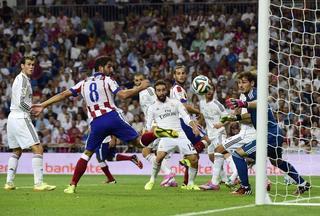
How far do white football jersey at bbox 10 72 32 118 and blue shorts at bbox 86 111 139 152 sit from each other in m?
1.41

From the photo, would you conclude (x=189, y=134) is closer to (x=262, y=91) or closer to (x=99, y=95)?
(x=99, y=95)

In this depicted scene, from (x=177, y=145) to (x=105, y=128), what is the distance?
2.06 metres

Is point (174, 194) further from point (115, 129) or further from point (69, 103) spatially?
point (69, 103)

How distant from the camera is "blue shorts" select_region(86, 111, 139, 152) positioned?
15836 mm

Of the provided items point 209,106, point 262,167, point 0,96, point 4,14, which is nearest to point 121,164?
point 0,96

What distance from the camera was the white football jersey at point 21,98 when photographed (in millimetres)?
16500

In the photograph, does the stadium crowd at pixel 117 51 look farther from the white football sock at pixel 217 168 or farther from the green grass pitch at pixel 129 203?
the green grass pitch at pixel 129 203

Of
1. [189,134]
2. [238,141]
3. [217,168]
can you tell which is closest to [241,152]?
[238,141]

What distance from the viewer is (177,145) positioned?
57.3 ft

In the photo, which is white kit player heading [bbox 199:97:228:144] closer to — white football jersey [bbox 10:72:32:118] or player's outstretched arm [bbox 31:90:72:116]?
player's outstretched arm [bbox 31:90:72:116]

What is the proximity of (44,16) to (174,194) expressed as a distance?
2054 cm

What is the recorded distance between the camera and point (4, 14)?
116 ft

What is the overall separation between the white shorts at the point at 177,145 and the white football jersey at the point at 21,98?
2.67 metres

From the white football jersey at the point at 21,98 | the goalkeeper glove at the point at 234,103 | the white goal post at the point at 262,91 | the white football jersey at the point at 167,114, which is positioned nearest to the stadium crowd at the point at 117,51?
the white football jersey at the point at 167,114
